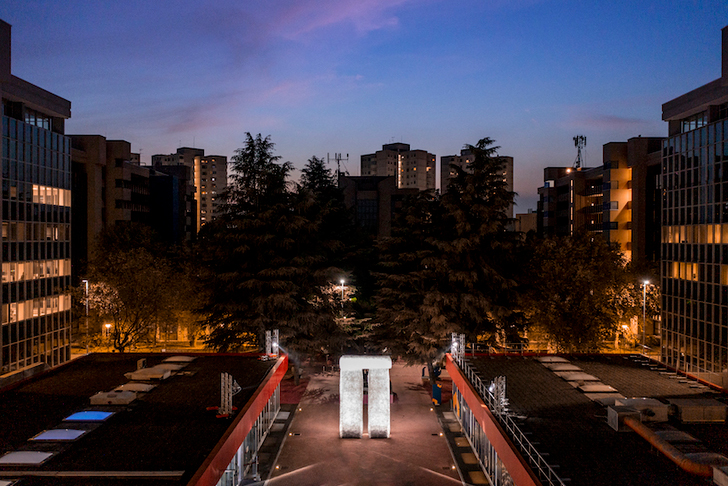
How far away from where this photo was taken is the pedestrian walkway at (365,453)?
63.2 feet

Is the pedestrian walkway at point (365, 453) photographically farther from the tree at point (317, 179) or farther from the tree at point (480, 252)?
the tree at point (317, 179)

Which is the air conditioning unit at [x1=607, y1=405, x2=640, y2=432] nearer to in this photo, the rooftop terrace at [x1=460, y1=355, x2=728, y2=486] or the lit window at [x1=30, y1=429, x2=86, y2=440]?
the rooftop terrace at [x1=460, y1=355, x2=728, y2=486]

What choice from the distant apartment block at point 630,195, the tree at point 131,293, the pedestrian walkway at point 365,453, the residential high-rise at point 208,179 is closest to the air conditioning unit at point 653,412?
the pedestrian walkway at point 365,453

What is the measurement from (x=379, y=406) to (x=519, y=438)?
32.3 feet

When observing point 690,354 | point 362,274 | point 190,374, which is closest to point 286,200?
point 362,274

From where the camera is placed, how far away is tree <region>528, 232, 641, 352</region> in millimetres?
32531

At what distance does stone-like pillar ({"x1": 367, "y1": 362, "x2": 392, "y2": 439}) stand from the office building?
415cm

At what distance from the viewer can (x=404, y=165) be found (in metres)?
182

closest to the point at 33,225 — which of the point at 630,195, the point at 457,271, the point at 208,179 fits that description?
the point at 457,271

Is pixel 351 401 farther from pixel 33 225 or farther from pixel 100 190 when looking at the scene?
pixel 100 190

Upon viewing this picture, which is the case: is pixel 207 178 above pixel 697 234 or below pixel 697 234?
above

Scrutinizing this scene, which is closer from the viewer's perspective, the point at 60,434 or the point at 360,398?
the point at 60,434

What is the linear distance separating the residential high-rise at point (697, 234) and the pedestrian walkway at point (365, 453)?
15.0 metres

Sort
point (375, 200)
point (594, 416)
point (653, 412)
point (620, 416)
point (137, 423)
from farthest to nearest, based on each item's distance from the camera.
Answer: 1. point (375, 200)
2. point (594, 416)
3. point (137, 423)
4. point (653, 412)
5. point (620, 416)
